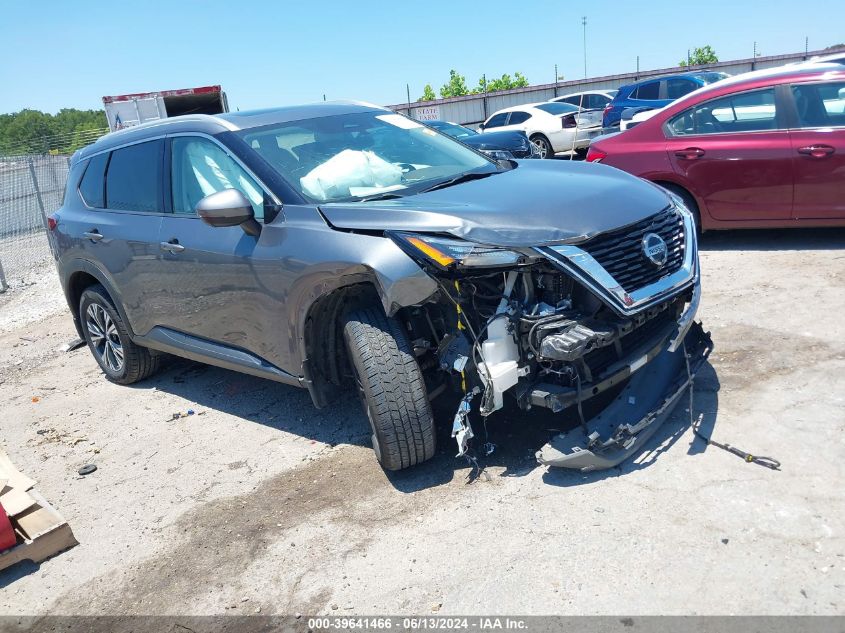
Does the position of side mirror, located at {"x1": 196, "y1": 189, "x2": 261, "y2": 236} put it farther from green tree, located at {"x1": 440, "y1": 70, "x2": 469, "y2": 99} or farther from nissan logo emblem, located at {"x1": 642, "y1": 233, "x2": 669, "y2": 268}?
green tree, located at {"x1": 440, "y1": 70, "x2": 469, "y2": 99}

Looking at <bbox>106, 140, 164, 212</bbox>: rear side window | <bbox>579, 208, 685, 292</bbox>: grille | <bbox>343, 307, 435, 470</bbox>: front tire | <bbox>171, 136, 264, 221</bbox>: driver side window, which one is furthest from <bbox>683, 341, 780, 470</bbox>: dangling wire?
<bbox>106, 140, 164, 212</bbox>: rear side window

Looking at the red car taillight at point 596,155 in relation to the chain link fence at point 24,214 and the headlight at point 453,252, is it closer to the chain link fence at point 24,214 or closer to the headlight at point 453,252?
the headlight at point 453,252

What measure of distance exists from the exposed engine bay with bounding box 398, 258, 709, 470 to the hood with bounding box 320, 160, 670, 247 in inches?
7.2

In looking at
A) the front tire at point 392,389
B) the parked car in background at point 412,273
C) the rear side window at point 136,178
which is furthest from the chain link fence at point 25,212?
the front tire at point 392,389

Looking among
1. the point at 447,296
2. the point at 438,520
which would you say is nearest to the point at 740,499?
the point at 438,520

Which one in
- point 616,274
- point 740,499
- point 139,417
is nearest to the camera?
point 740,499

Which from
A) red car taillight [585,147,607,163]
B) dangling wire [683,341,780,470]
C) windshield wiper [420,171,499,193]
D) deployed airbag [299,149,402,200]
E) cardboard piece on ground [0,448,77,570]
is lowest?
cardboard piece on ground [0,448,77,570]

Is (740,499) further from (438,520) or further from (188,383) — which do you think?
(188,383)

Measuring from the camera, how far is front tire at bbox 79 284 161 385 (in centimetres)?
570

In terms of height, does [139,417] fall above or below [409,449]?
below

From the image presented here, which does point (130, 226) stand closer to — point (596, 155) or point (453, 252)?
point (453, 252)

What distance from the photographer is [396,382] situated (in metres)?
3.54

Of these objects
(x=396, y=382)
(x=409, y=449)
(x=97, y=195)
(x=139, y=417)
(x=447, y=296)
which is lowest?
(x=139, y=417)

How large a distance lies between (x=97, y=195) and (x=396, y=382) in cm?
342
